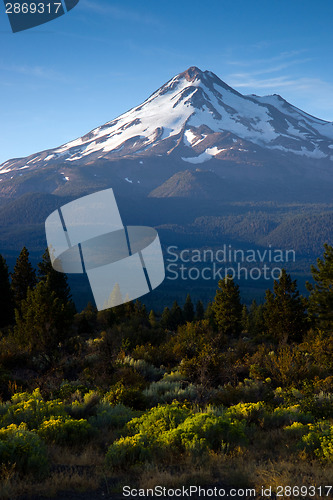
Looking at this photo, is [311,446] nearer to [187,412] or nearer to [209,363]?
[187,412]

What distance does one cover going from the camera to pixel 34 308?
17422 millimetres

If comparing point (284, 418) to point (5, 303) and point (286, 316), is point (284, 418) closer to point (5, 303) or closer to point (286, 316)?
point (286, 316)

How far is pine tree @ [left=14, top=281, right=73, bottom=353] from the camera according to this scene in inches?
657

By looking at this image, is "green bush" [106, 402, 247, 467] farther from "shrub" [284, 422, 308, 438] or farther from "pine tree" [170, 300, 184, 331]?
"pine tree" [170, 300, 184, 331]

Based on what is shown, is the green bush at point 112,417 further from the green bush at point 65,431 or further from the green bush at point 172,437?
the green bush at point 65,431

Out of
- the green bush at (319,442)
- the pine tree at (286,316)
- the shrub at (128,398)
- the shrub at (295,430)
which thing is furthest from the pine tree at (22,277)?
the green bush at (319,442)

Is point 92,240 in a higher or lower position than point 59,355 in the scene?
higher

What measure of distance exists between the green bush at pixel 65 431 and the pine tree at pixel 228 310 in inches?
1344

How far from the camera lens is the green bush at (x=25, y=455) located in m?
5.80

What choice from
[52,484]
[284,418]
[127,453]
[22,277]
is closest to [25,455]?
[52,484]

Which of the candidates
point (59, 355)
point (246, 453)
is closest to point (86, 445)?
point (246, 453)

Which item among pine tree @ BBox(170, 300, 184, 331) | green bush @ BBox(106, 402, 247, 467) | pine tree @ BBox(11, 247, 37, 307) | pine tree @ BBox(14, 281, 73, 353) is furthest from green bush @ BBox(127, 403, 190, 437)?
pine tree @ BBox(170, 300, 184, 331)

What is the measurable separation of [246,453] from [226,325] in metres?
35.4

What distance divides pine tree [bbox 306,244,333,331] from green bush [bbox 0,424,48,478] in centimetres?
2421
